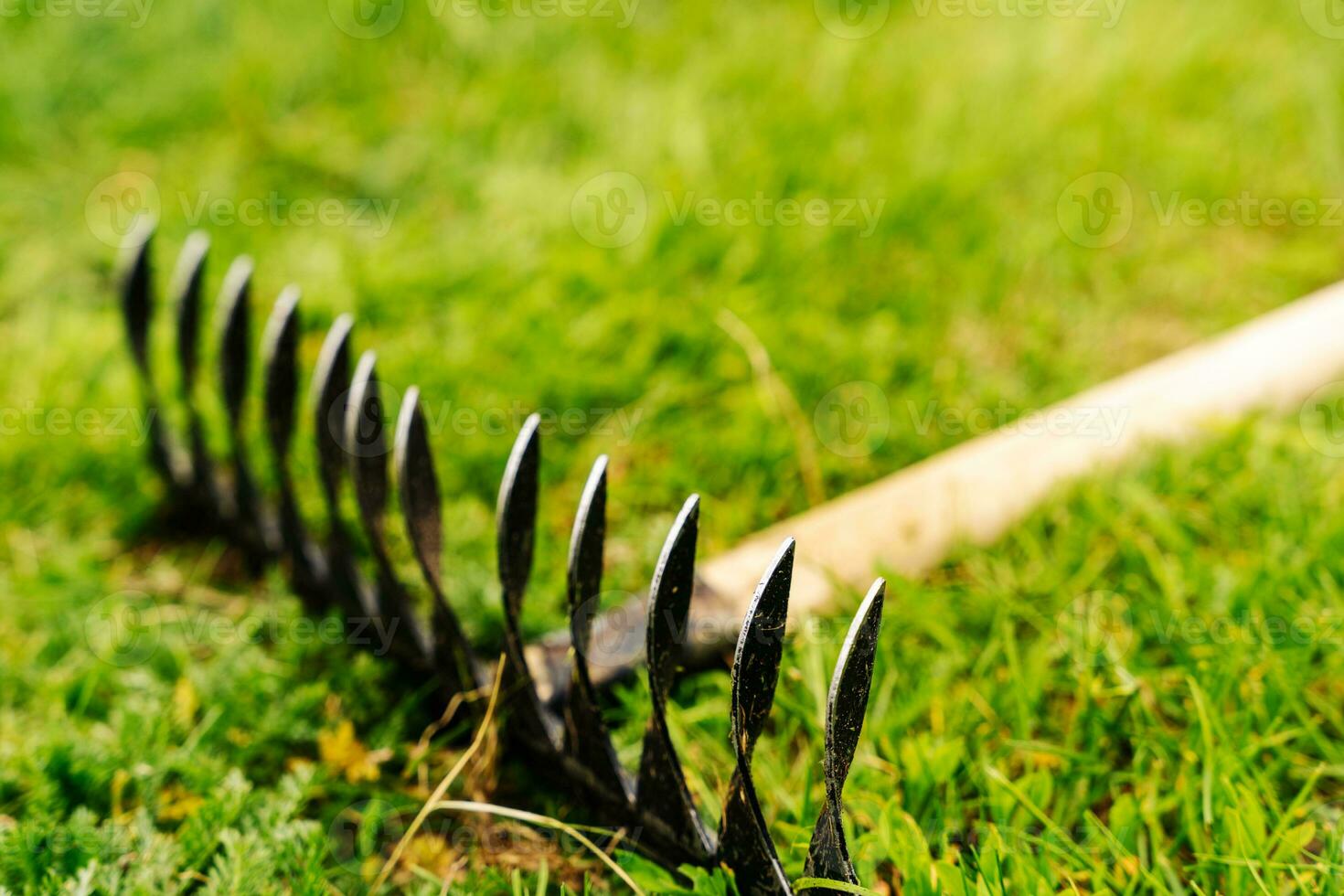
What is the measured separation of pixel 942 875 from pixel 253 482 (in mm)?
1350

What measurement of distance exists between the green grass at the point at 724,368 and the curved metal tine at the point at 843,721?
0.16 m

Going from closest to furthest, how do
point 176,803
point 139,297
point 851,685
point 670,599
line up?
point 851,685
point 670,599
point 176,803
point 139,297

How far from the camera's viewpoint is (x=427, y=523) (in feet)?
4.72

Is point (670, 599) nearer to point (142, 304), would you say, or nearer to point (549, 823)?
point (549, 823)

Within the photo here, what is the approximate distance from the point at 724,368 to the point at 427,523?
1.12 m

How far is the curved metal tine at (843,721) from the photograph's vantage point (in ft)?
3.40

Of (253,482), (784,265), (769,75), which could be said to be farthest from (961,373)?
(253,482)

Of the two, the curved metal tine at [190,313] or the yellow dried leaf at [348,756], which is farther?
the curved metal tine at [190,313]

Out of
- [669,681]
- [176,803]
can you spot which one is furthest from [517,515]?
[176,803]

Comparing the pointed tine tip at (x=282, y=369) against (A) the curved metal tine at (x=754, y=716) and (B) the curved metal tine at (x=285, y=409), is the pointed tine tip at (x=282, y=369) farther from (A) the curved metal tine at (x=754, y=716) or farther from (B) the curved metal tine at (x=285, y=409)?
(A) the curved metal tine at (x=754, y=716)

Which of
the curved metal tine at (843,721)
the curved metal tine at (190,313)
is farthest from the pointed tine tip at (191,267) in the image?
the curved metal tine at (843,721)

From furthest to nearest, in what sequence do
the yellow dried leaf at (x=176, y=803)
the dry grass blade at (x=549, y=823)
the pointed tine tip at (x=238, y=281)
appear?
the pointed tine tip at (x=238, y=281) < the yellow dried leaf at (x=176, y=803) < the dry grass blade at (x=549, y=823)

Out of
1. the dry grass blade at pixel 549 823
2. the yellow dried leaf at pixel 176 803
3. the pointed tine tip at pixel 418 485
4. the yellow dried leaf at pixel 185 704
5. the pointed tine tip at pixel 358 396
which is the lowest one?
the dry grass blade at pixel 549 823

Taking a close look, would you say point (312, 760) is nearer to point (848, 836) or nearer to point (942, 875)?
point (848, 836)
